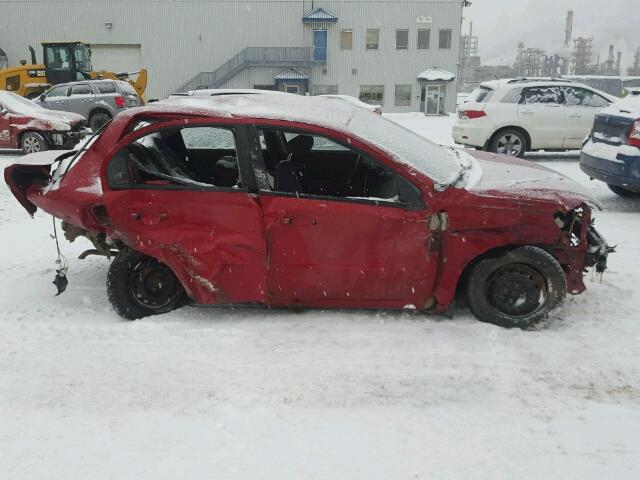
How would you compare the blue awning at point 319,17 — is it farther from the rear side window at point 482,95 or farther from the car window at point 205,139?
the car window at point 205,139

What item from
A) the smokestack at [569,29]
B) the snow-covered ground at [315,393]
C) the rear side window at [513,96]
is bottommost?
→ the snow-covered ground at [315,393]

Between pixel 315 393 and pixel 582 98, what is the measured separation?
33.9ft

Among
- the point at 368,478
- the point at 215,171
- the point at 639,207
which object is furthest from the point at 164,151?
the point at 639,207

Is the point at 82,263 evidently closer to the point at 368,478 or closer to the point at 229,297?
the point at 229,297

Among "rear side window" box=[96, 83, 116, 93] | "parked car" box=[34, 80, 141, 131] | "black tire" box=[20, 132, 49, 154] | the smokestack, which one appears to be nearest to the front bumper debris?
"black tire" box=[20, 132, 49, 154]

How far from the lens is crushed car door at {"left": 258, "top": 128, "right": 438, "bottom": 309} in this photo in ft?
12.6

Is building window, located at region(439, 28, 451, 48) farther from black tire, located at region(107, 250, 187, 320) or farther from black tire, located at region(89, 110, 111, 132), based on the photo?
black tire, located at region(107, 250, 187, 320)

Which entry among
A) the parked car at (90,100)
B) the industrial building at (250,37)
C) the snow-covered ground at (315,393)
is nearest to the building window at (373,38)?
the industrial building at (250,37)

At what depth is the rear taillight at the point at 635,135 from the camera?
6949 mm

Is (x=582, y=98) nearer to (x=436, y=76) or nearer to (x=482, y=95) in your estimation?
(x=482, y=95)

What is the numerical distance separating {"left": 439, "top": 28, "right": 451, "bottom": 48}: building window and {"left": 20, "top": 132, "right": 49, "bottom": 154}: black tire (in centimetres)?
3005

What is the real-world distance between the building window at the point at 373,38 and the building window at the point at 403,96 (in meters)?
3.07

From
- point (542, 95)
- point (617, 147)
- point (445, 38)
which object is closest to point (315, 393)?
point (617, 147)

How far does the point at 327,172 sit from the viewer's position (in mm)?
5156
